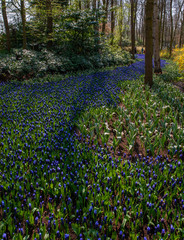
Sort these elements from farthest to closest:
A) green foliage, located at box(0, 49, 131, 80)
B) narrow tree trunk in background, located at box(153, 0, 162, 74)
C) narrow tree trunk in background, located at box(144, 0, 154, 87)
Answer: narrow tree trunk in background, located at box(153, 0, 162, 74) → green foliage, located at box(0, 49, 131, 80) → narrow tree trunk in background, located at box(144, 0, 154, 87)

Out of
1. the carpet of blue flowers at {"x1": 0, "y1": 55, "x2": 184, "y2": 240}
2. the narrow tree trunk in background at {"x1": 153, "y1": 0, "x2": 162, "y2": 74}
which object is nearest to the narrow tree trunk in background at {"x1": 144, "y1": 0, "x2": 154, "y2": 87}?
the narrow tree trunk in background at {"x1": 153, "y1": 0, "x2": 162, "y2": 74}

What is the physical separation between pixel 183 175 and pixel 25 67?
938 cm

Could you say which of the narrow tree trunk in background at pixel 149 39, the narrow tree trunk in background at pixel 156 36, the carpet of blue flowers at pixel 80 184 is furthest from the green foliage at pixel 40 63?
the carpet of blue flowers at pixel 80 184

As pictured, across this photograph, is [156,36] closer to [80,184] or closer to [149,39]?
[149,39]

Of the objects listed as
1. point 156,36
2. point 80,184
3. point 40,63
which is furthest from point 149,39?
point 80,184

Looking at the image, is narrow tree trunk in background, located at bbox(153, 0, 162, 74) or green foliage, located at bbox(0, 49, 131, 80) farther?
narrow tree trunk in background, located at bbox(153, 0, 162, 74)

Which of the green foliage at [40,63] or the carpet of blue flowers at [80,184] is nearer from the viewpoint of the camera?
the carpet of blue flowers at [80,184]

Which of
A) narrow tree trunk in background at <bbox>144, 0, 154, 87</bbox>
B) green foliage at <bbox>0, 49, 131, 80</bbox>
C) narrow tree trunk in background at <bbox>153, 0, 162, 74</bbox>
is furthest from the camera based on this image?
narrow tree trunk in background at <bbox>153, 0, 162, 74</bbox>

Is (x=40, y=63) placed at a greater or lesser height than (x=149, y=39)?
lesser

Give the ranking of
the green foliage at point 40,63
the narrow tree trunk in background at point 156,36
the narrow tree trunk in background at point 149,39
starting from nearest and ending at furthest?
the narrow tree trunk in background at point 149,39 < the green foliage at point 40,63 < the narrow tree trunk in background at point 156,36

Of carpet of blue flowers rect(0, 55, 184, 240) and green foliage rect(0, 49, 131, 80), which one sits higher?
green foliage rect(0, 49, 131, 80)

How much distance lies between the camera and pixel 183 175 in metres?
3.08

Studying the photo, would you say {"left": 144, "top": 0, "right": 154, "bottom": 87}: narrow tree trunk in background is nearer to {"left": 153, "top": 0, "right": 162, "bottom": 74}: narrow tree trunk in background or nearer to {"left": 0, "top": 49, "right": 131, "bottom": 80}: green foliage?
{"left": 153, "top": 0, "right": 162, "bottom": 74}: narrow tree trunk in background

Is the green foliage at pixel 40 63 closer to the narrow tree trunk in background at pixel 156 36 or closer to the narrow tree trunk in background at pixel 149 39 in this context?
the narrow tree trunk in background at pixel 156 36
